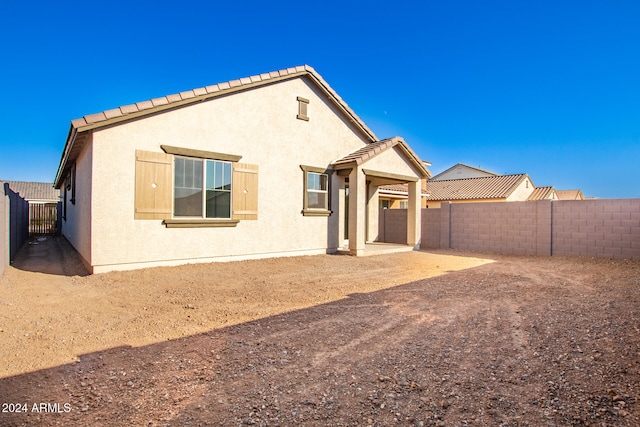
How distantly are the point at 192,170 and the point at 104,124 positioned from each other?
2.12m

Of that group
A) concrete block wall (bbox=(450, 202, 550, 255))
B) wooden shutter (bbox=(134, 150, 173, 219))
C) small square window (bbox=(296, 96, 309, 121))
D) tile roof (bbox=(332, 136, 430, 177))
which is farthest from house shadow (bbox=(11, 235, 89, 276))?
concrete block wall (bbox=(450, 202, 550, 255))

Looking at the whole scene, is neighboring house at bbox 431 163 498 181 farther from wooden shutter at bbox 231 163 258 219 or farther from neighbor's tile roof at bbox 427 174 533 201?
wooden shutter at bbox 231 163 258 219

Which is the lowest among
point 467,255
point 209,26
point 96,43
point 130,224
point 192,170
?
point 467,255

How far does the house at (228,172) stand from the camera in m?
7.73

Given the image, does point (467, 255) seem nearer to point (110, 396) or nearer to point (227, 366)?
point (227, 366)

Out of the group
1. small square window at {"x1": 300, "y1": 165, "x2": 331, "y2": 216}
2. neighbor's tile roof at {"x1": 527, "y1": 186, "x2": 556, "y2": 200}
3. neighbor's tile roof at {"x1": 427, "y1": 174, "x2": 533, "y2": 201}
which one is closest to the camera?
small square window at {"x1": 300, "y1": 165, "x2": 331, "y2": 216}

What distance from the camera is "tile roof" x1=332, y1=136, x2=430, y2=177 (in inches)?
443

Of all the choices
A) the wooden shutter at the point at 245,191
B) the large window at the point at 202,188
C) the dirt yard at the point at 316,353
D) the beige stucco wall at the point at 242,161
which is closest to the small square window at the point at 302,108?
the beige stucco wall at the point at 242,161

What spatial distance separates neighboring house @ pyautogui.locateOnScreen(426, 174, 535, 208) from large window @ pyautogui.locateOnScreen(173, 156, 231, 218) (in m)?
21.5

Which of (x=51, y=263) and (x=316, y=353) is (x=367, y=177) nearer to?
(x=316, y=353)

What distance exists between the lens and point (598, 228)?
1123 cm

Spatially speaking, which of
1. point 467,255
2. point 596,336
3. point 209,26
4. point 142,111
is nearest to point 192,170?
point 142,111

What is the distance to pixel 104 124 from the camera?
24.1 feet

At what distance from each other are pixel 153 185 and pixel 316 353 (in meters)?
6.35
